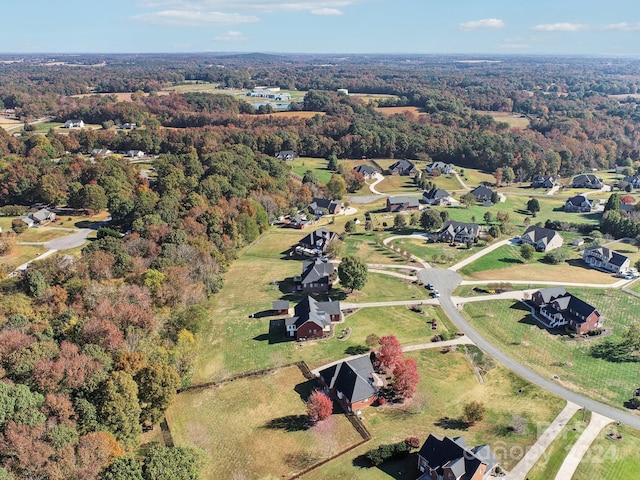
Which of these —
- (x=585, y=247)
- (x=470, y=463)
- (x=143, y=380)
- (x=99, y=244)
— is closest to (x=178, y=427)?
(x=143, y=380)

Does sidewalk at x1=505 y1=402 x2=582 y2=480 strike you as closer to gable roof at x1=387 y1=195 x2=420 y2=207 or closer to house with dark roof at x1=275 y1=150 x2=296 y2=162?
gable roof at x1=387 y1=195 x2=420 y2=207

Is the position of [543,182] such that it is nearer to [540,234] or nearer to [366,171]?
[366,171]

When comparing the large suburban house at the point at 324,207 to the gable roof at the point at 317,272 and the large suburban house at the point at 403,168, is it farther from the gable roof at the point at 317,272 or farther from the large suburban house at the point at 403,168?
the large suburban house at the point at 403,168

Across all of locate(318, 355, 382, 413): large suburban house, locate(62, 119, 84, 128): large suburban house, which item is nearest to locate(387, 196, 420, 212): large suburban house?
locate(318, 355, 382, 413): large suburban house

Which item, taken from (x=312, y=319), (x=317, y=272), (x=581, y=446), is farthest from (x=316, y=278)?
(x=581, y=446)

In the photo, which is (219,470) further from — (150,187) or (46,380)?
(150,187)

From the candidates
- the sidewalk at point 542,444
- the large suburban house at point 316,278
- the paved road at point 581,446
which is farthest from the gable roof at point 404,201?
the paved road at point 581,446
